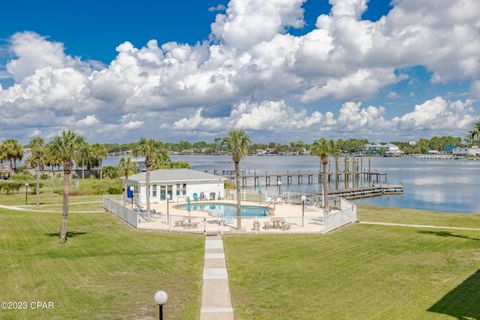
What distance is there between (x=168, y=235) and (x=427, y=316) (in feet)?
59.1

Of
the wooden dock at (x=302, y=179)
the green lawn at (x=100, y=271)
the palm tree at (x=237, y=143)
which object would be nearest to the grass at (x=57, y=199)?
the green lawn at (x=100, y=271)

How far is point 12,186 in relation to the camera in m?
58.8

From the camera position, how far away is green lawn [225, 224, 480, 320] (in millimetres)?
13922

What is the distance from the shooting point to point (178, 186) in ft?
150

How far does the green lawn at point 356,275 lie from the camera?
13.9 metres

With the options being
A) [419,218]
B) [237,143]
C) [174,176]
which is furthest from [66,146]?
[419,218]

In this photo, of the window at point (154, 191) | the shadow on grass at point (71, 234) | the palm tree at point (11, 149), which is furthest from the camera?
the palm tree at point (11, 149)

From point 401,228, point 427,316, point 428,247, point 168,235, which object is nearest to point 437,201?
point 401,228

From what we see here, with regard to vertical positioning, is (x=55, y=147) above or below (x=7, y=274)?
above

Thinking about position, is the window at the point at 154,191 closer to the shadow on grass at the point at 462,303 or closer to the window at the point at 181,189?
the window at the point at 181,189

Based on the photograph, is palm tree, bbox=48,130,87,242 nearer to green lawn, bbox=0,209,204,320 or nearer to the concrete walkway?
green lawn, bbox=0,209,204,320

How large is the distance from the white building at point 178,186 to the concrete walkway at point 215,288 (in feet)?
71.5

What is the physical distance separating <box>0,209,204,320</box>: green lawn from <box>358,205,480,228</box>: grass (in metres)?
18.1

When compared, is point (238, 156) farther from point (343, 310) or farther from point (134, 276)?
point (343, 310)
